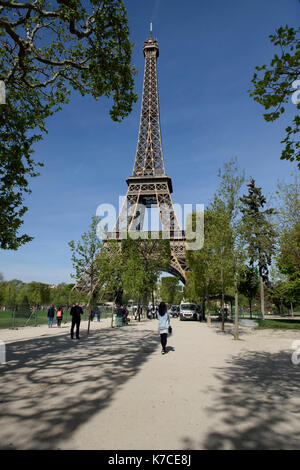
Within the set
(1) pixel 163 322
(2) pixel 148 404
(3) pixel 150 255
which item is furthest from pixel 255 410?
(3) pixel 150 255

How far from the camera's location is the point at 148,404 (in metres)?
4.88

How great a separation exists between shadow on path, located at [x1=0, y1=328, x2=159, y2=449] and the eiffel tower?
33.2 meters

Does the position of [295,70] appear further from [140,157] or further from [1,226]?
[140,157]

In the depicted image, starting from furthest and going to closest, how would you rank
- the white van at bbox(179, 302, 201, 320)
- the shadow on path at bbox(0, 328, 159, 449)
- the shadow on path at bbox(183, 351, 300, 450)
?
the white van at bbox(179, 302, 201, 320) < the shadow on path at bbox(0, 328, 159, 449) < the shadow on path at bbox(183, 351, 300, 450)

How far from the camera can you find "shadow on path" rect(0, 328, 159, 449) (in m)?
3.77

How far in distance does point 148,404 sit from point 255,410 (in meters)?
1.73

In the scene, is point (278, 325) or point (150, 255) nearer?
point (278, 325)

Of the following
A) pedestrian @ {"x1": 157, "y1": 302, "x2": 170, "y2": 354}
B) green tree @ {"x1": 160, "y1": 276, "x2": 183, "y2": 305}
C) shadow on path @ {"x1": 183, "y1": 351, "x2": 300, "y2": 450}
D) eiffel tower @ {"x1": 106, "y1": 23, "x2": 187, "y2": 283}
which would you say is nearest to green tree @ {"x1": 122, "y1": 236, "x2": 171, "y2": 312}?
eiffel tower @ {"x1": 106, "y1": 23, "x2": 187, "y2": 283}

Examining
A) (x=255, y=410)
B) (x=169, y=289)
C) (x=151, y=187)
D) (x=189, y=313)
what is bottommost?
(x=189, y=313)

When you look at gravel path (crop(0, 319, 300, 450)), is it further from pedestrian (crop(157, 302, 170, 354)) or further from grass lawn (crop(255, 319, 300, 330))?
grass lawn (crop(255, 319, 300, 330))

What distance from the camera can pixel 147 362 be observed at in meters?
8.66

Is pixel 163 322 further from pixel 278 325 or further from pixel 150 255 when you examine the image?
pixel 150 255

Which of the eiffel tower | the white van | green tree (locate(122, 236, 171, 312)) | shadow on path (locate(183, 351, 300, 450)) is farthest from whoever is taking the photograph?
the eiffel tower

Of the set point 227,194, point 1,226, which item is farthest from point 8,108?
point 227,194
